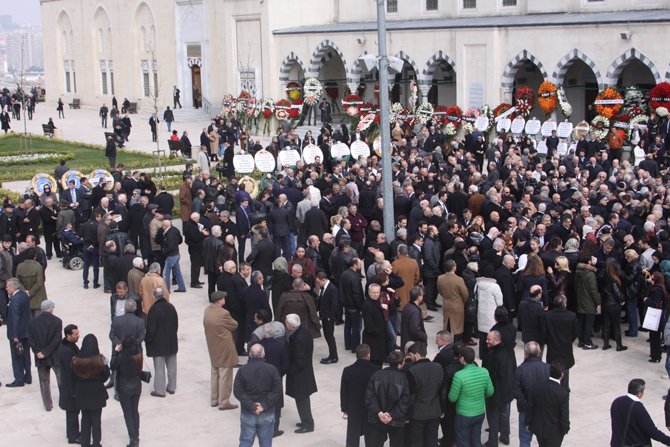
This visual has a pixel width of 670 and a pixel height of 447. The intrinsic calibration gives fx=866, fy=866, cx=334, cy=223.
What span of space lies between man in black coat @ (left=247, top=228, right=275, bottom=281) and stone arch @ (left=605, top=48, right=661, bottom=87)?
1492 centimetres

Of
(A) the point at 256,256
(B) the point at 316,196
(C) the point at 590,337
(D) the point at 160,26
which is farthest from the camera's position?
(D) the point at 160,26

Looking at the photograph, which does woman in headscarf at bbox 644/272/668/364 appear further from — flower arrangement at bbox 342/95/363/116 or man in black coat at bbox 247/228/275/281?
flower arrangement at bbox 342/95/363/116

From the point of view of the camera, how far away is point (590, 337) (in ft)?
41.1

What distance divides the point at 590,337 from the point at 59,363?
7318 millimetres

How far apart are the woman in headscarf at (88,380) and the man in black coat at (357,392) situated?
2.69 metres

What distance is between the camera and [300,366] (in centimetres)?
993

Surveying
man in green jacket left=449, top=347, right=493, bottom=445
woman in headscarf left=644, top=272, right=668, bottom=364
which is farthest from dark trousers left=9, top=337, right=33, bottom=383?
woman in headscarf left=644, top=272, right=668, bottom=364

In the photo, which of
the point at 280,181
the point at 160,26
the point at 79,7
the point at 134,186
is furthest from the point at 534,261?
the point at 79,7

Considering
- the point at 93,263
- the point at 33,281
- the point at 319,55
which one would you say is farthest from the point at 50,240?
the point at 319,55

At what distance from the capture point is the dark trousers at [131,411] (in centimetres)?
972

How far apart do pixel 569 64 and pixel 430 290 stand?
597 inches

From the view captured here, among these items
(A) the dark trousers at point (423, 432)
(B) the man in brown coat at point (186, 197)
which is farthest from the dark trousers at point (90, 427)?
(B) the man in brown coat at point (186, 197)

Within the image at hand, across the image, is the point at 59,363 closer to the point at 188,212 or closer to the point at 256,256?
the point at 256,256

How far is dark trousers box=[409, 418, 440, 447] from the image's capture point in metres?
8.89
